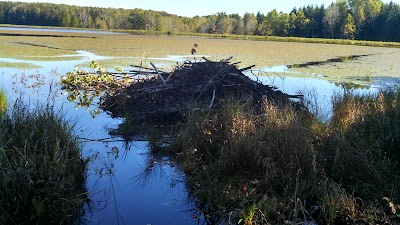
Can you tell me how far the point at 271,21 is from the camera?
85625mm

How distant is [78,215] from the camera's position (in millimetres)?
4391

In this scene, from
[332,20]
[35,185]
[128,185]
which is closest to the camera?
[35,185]

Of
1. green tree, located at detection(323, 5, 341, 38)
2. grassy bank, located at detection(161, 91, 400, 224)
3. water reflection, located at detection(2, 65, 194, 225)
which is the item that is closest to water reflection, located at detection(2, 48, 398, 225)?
water reflection, located at detection(2, 65, 194, 225)

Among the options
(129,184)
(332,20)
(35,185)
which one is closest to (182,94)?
(129,184)

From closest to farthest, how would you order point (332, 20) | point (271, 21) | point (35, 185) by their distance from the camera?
point (35, 185)
point (332, 20)
point (271, 21)

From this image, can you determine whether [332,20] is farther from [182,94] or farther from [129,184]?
[129,184]

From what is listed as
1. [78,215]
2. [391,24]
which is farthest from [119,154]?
[391,24]

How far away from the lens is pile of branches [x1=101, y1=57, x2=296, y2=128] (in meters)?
8.77

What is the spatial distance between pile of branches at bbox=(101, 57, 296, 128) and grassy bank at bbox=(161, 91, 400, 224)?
245 centimetres

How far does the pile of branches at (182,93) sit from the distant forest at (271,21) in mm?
67965

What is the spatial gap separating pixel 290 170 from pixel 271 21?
8434 centimetres

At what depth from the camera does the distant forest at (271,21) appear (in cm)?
7525

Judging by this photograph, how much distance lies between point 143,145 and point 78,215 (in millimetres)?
2955

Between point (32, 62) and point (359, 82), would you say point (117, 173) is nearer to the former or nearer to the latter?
point (359, 82)
